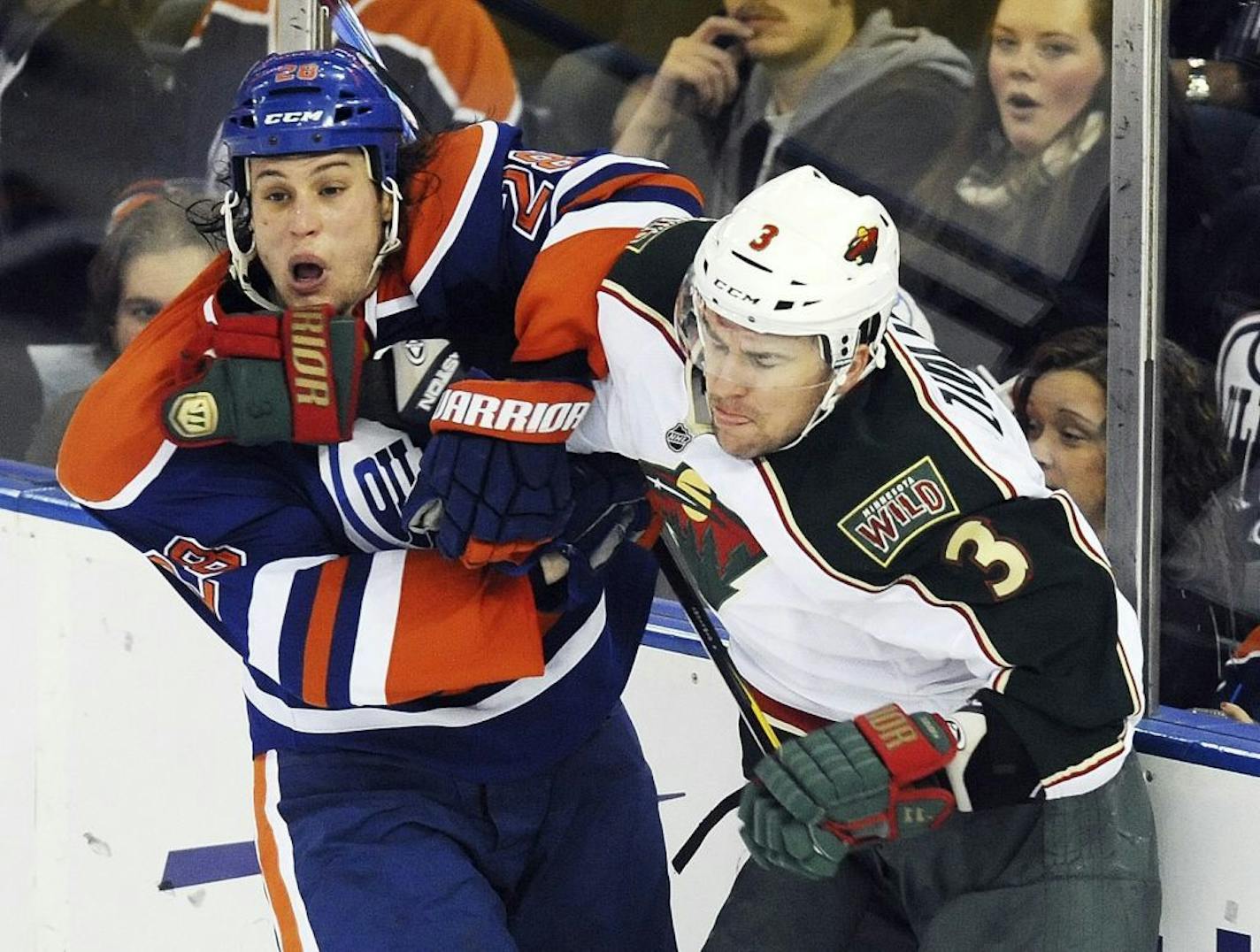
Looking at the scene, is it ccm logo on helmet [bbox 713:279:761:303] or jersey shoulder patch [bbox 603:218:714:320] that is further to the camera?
jersey shoulder patch [bbox 603:218:714:320]

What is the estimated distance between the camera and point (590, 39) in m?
2.56

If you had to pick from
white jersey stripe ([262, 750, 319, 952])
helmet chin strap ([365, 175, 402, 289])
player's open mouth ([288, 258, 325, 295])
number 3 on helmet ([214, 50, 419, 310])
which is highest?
number 3 on helmet ([214, 50, 419, 310])

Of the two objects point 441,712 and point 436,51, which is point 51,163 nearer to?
point 436,51

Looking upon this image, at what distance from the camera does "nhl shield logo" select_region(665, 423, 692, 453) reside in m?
1.79

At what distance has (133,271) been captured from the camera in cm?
324

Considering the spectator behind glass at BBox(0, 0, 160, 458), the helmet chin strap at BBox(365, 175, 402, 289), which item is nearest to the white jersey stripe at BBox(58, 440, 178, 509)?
the helmet chin strap at BBox(365, 175, 402, 289)

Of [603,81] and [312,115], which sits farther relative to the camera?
[603,81]

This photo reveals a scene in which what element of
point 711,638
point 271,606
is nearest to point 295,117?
point 271,606

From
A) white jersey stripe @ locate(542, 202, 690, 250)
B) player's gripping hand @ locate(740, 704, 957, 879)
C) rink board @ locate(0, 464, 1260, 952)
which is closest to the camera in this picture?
player's gripping hand @ locate(740, 704, 957, 879)

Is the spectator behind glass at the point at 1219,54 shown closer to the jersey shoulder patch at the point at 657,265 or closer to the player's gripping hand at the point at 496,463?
the jersey shoulder patch at the point at 657,265

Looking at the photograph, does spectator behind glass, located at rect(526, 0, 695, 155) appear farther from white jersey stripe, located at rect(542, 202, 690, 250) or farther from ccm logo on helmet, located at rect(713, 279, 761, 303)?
ccm logo on helmet, located at rect(713, 279, 761, 303)

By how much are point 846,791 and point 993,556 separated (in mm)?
229

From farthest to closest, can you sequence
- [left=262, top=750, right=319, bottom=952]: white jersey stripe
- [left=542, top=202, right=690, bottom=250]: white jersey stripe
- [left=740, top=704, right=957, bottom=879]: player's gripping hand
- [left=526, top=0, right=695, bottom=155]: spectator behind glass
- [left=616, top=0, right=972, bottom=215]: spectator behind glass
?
[left=526, top=0, right=695, bottom=155]: spectator behind glass, [left=616, top=0, right=972, bottom=215]: spectator behind glass, [left=262, top=750, right=319, bottom=952]: white jersey stripe, [left=542, top=202, right=690, bottom=250]: white jersey stripe, [left=740, top=704, right=957, bottom=879]: player's gripping hand

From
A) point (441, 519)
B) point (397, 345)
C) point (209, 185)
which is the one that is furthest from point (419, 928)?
point (209, 185)
